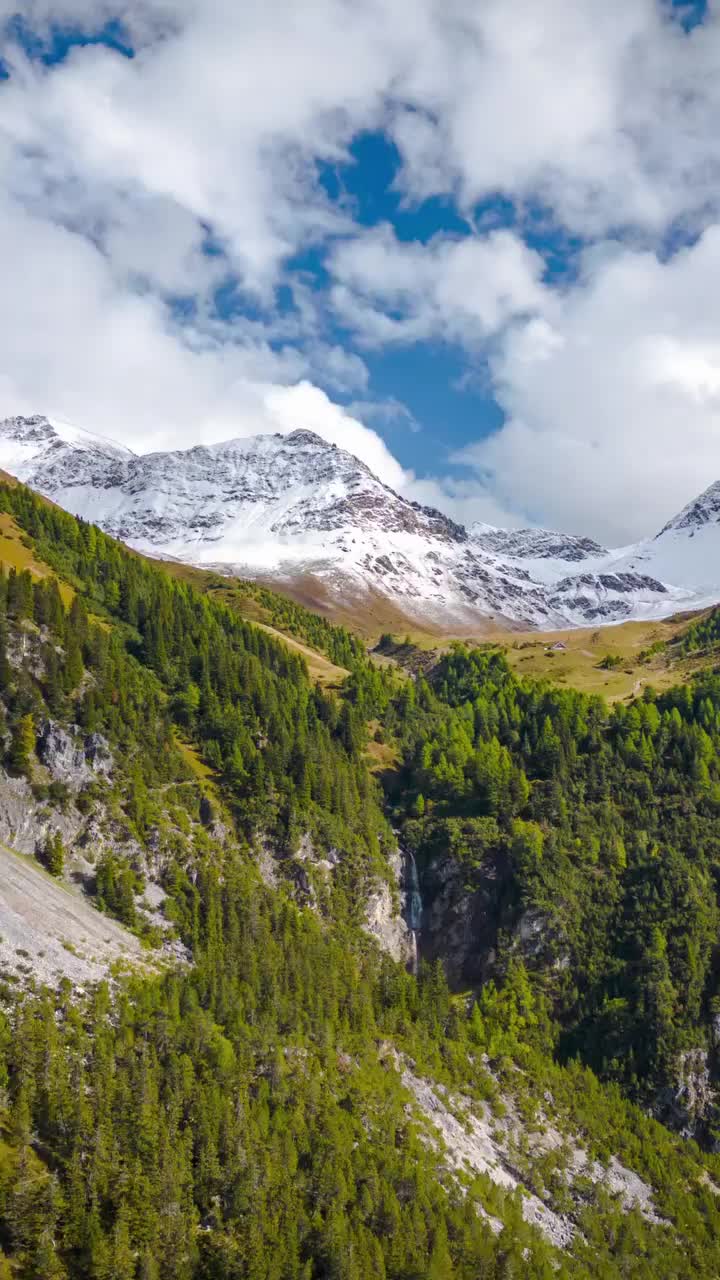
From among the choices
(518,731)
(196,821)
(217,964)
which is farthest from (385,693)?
(217,964)

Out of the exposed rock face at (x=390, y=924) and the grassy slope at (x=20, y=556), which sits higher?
the grassy slope at (x=20, y=556)

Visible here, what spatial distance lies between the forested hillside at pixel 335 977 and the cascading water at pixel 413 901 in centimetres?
180

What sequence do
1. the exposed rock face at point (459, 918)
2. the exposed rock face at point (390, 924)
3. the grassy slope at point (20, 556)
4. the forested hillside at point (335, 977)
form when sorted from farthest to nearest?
the grassy slope at point (20, 556) → the exposed rock face at point (459, 918) → the exposed rock face at point (390, 924) → the forested hillside at point (335, 977)

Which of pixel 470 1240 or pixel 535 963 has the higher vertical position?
pixel 535 963

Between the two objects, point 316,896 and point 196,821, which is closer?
point 196,821

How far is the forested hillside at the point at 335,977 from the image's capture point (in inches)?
2490

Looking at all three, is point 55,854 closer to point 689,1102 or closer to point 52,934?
point 52,934

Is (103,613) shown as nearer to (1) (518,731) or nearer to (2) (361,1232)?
(1) (518,731)

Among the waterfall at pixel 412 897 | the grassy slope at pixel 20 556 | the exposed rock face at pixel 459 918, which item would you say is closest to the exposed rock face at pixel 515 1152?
the exposed rock face at pixel 459 918

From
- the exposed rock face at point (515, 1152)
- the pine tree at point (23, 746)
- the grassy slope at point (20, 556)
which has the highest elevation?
the grassy slope at point (20, 556)

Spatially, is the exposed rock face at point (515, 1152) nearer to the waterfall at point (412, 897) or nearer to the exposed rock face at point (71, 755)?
the waterfall at point (412, 897)

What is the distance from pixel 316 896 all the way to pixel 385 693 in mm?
78644

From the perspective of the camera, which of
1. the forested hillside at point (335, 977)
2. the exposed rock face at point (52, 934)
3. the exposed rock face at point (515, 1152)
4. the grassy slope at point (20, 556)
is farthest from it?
the grassy slope at point (20, 556)

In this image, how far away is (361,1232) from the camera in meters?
67.6
